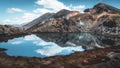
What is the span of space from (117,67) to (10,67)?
140 feet

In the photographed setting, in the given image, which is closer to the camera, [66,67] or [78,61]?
[66,67]

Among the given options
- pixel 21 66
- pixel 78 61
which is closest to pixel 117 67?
pixel 78 61

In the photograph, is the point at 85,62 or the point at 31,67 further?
the point at 85,62

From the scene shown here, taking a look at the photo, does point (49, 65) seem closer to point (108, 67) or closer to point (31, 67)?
point (31, 67)

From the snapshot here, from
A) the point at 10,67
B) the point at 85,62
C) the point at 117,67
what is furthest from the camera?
the point at 85,62

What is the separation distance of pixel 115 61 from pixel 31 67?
115 ft

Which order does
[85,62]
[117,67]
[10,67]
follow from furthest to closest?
[85,62] < [10,67] < [117,67]

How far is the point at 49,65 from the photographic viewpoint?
83.9 m

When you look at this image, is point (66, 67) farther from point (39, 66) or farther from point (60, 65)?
point (39, 66)

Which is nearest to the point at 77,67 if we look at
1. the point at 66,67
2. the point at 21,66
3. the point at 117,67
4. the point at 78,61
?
the point at 66,67

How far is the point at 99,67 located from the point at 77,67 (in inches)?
422

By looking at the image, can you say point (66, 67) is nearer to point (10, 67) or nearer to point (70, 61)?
point (70, 61)

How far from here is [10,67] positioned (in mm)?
79750

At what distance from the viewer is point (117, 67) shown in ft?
241
